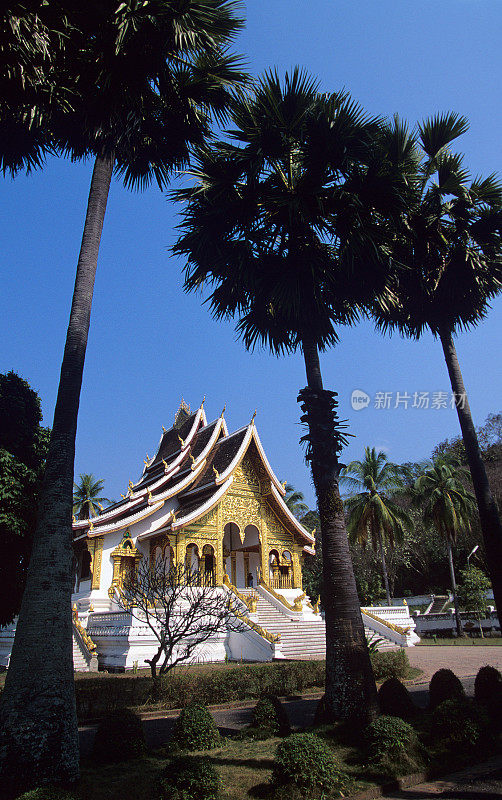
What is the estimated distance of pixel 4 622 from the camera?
42.7 ft

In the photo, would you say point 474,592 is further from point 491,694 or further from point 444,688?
point 444,688

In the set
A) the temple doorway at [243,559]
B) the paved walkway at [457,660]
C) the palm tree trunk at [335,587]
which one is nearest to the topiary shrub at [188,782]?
the palm tree trunk at [335,587]

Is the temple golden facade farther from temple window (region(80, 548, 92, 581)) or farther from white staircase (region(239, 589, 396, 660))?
white staircase (region(239, 589, 396, 660))

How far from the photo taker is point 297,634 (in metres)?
20.8

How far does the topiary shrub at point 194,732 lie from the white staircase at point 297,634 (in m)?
12.0

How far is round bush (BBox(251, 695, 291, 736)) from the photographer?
842cm

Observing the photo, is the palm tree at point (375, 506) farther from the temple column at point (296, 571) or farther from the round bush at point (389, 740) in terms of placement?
the round bush at point (389, 740)

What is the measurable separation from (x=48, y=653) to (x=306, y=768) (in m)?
3.23

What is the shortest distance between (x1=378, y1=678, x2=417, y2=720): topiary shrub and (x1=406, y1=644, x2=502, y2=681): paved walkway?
616 cm

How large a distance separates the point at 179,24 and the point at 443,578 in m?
45.4

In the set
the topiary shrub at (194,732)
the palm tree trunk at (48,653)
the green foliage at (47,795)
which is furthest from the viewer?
the topiary shrub at (194,732)

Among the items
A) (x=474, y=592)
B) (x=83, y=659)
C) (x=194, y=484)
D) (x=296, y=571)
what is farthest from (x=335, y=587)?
(x=474, y=592)

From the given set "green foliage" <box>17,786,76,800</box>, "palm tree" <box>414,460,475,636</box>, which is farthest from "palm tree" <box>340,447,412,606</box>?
"green foliage" <box>17,786,76,800</box>

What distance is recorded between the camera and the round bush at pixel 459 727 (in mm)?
7309
